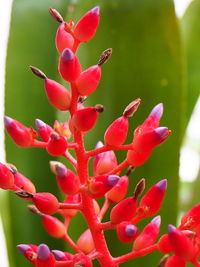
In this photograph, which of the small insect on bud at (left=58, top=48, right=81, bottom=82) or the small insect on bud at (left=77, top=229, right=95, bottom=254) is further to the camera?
the small insect on bud at (left=77, top=229, right=95, bottom=254)

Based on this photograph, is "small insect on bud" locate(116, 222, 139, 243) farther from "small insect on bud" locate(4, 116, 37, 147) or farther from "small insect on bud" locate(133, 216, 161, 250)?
"small insect on bud" locate(4, 116, 37, 147)

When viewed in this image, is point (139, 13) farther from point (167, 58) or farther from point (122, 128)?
point (122, 128)

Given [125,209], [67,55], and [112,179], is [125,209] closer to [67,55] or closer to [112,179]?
[112,179]

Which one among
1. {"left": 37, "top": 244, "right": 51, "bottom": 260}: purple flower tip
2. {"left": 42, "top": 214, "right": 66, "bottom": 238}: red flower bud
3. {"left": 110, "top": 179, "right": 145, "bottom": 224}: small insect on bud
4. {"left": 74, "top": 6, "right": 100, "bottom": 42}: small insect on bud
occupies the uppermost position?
{"left": 74, "top": 6, "right": 100, "bottom": 42}: small insect on bud

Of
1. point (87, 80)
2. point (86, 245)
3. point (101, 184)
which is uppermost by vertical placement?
point (87, 80)

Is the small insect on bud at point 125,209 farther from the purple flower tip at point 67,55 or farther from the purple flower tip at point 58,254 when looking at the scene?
the purple flower tip at point 67,55

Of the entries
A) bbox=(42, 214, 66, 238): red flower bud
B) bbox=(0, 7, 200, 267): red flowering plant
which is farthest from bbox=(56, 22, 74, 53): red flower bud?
bbox=(42, 214, 66, 238): red flower bud

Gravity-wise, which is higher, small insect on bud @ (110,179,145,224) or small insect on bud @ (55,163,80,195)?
small insect on bud @ (55,163,80,195)

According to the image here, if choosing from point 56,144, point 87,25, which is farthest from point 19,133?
point 87,25
